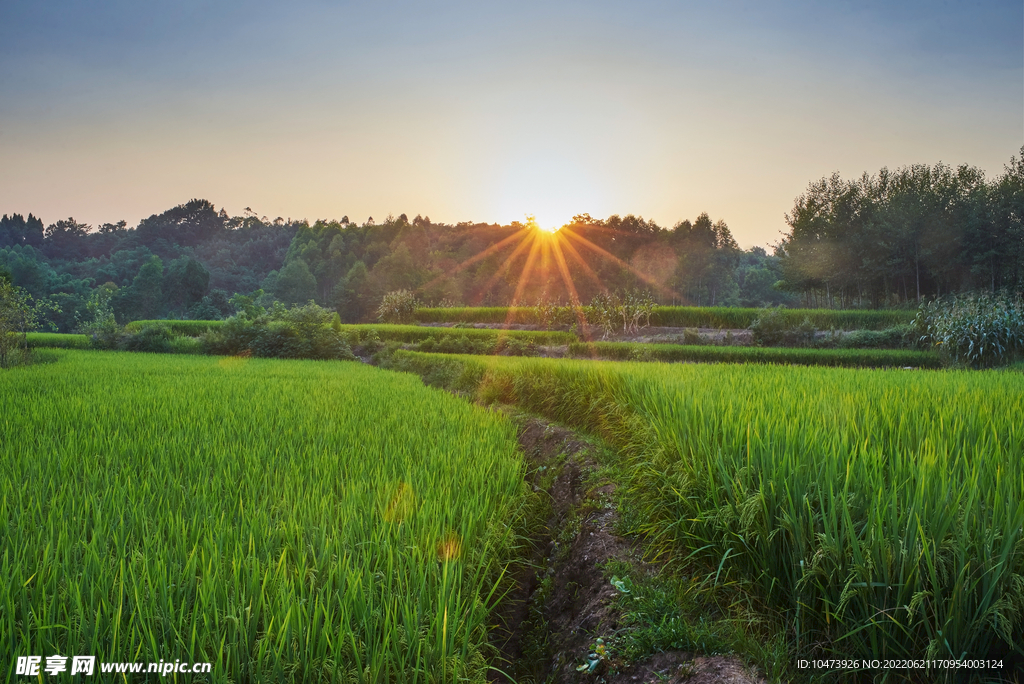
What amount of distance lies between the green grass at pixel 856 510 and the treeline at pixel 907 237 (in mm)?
28240

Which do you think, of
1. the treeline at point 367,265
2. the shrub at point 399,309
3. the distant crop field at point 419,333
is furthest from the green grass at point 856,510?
the treeline at point 367,265

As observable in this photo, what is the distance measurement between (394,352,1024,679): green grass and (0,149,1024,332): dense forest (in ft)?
112

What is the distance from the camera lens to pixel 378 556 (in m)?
2.33

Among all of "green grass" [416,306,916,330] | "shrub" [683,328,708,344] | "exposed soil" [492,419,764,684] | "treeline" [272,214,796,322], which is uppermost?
"treeline" [272,214,796,322]

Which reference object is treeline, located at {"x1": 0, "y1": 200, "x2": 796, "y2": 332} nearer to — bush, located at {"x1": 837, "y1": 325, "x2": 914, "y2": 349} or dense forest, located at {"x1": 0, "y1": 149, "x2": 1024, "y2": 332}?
dense forest, located at {"x1": 0, "y1": 149, "x2": 1024, "y2": 332}

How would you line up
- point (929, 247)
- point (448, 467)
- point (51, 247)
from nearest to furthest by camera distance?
point (448, 467) < point (929, 247) < point (51, 247)

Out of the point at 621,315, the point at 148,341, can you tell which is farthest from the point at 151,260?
the point at 621,315

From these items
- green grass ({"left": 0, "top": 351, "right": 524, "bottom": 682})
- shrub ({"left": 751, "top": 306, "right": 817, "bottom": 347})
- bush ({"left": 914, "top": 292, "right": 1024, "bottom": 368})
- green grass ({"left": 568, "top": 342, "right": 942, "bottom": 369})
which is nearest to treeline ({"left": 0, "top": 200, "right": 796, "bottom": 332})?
shrub ({"left": 751, "top": 306, "right": 817, "bottom": 347})

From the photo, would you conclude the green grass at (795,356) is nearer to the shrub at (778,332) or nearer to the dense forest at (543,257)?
the shrub at (778,332)

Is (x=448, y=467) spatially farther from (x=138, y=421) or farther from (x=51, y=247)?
(x=51, y=247)

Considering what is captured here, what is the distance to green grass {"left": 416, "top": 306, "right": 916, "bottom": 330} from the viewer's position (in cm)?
2270

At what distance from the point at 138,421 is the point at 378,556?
4.25 metres

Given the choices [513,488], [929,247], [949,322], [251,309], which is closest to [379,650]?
[513,488]

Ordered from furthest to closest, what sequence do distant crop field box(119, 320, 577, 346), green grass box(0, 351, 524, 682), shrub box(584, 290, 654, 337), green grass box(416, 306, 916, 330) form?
1. shrub box(584, 290, 654, 337)
2. green grass box(416, 306, 916, 330)
3. distant crop field box(119, 320, 577, 346)
4. green grass box(0, 351, 524, 682)
